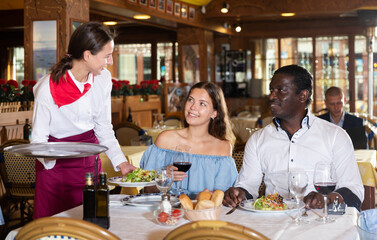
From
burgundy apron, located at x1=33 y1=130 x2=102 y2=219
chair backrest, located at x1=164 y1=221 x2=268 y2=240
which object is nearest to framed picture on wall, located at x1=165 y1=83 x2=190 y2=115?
burgundy apron, located at x1=33 y1=130 x2=102 y2=219

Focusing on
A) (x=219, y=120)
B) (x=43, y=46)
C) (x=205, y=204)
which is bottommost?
(x=205, y=204)

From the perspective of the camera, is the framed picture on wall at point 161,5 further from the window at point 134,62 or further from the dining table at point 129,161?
the dining table at point 129,161

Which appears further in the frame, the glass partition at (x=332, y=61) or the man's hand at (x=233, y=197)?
the glass partition at (x=332, y=61)

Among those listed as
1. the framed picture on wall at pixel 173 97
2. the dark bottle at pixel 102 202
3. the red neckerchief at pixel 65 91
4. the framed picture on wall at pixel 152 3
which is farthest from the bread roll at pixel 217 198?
the framed picture on wall at pixel 152 3

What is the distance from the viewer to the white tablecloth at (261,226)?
6.44 ft

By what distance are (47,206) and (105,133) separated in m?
0.49

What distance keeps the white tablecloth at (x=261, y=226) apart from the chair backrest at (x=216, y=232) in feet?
1.70

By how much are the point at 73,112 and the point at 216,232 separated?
159cm

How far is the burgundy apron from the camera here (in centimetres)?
283

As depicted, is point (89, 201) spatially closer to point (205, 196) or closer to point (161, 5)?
point (205, 196)

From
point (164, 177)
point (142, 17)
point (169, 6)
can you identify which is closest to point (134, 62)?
point (169, 6)

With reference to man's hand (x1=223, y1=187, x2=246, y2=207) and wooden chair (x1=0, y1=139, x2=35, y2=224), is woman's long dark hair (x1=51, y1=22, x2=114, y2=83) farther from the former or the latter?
wooden chair (x1=0, y1=139, x2=35, y2=224)

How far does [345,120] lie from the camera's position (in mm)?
5203

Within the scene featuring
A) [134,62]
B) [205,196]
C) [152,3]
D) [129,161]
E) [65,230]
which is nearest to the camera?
[65,230]
